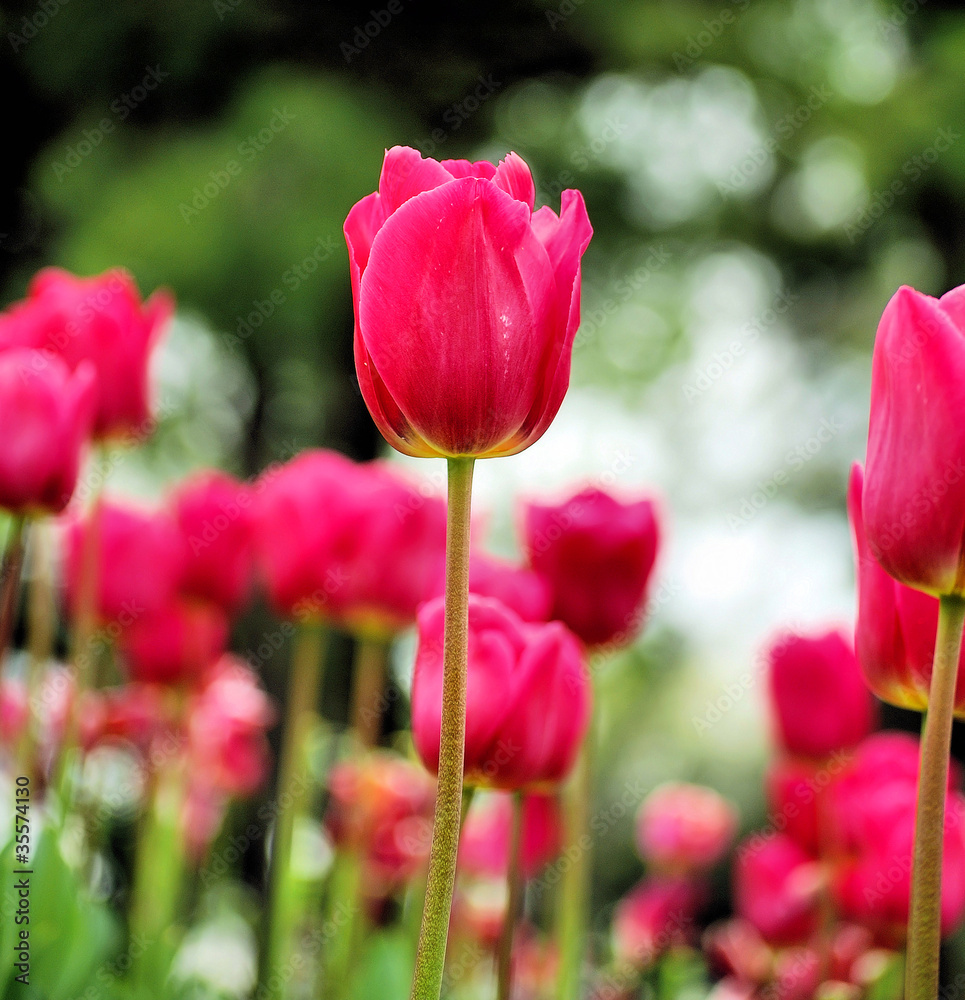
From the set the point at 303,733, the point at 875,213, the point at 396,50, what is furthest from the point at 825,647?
the point at 875,213

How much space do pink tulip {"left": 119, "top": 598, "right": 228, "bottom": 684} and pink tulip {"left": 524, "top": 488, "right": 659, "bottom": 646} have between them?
52 cm

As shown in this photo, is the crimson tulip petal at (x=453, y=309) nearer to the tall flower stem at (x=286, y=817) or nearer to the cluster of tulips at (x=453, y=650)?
the cluster of tulips at (x=453, y=650)

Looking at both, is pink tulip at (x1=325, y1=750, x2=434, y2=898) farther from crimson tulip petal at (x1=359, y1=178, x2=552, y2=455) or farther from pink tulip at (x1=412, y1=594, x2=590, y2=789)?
crimson tulip petal at (x1=359, y1=178, x2=552, y2=455)

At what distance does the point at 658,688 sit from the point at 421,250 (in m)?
8.12

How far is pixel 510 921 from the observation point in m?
0.77

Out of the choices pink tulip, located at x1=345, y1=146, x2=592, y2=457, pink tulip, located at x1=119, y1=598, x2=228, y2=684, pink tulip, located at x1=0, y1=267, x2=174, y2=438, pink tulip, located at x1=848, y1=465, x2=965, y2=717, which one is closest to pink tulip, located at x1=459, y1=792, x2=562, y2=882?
pink tulip, located at x1=119, y1=598, x2=228, y2=684

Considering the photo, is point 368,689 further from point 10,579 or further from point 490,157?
point 490,157

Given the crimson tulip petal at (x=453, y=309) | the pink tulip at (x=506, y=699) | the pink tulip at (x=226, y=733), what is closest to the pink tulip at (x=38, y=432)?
the pink tulip at (x=506, y=699)

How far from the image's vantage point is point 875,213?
4438 millimetres

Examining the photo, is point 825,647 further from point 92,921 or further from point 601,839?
point 601,839

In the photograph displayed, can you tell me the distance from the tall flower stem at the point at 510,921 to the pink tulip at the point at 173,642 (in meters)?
0.63

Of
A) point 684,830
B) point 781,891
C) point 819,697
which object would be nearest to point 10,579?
point 819,697

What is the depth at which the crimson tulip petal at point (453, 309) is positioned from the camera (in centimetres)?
52

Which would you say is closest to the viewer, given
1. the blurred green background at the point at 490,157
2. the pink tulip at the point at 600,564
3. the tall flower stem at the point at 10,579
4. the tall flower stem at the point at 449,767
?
the tall flower stem at the point at 449,767
